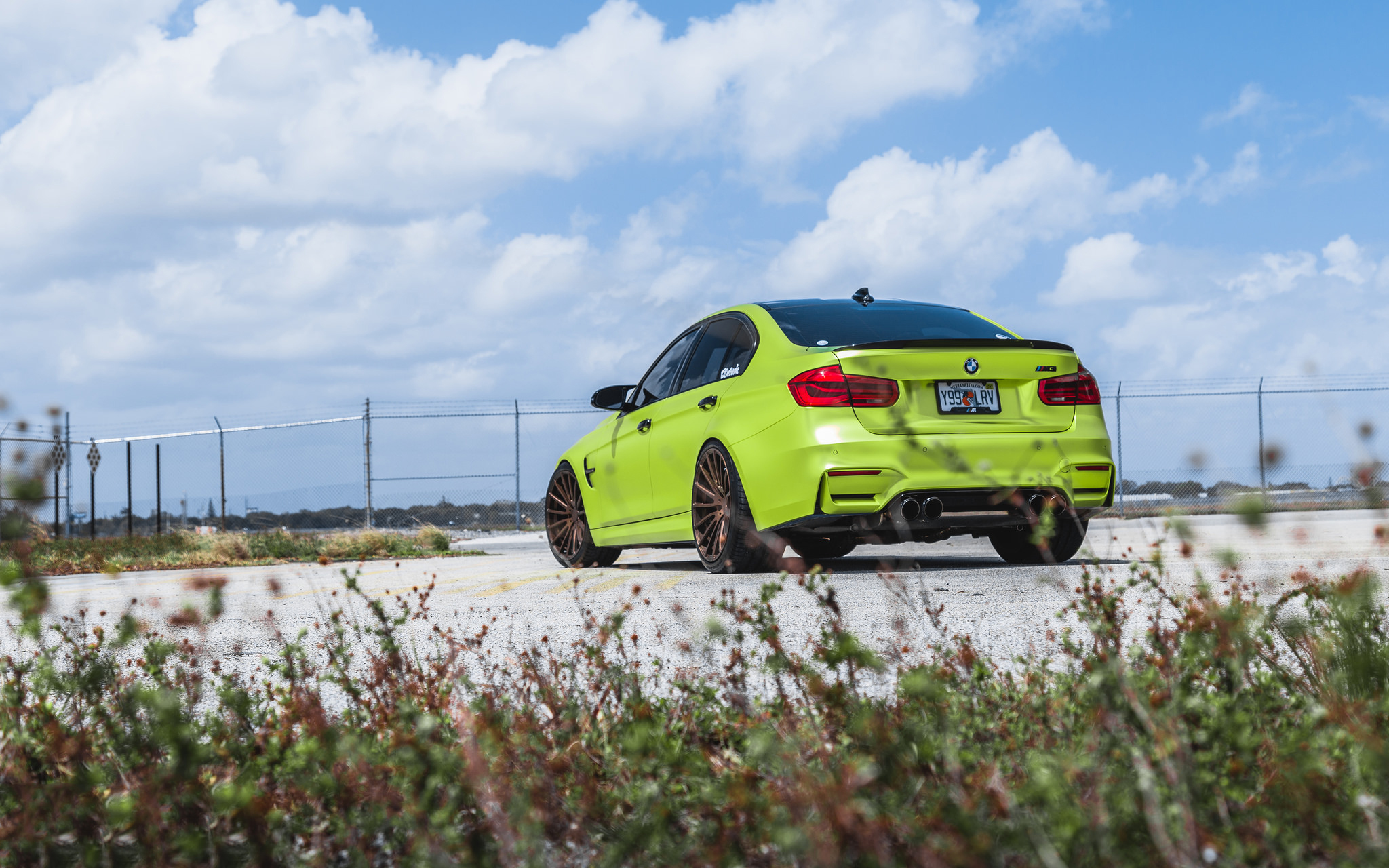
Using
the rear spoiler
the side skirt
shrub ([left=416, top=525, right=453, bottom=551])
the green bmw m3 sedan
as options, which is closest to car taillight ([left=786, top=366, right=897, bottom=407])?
the green bmw m3 sedan

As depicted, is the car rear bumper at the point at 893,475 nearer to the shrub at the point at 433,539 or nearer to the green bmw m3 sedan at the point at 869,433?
the green bmw m3 sedan at the point at 869,433

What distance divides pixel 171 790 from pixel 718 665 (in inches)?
69.1

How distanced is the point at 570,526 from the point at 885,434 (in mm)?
3851

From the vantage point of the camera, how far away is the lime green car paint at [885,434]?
570 centimetres

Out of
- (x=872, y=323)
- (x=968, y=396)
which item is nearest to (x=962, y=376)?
(x=968, y=396)

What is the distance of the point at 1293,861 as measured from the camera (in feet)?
4.94

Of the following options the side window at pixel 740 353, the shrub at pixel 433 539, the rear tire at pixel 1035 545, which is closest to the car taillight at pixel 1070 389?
the rear tire at pixel 1035 545

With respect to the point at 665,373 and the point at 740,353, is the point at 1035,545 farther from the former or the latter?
the point at 665,373

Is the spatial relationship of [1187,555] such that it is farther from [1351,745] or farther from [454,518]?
[454,518]

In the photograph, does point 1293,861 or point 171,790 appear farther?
point 171,790

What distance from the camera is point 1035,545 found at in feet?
23.1

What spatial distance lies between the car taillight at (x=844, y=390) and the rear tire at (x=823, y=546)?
3.12ft

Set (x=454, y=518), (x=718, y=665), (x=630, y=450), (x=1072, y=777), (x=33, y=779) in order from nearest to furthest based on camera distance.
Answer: (x=1072, y=777) < (x=33, y=779) < (x=718, y=665) < (x=630, y=450) < (x=454, y=518)

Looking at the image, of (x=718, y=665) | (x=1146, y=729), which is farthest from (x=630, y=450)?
(x=1146, y=729)
